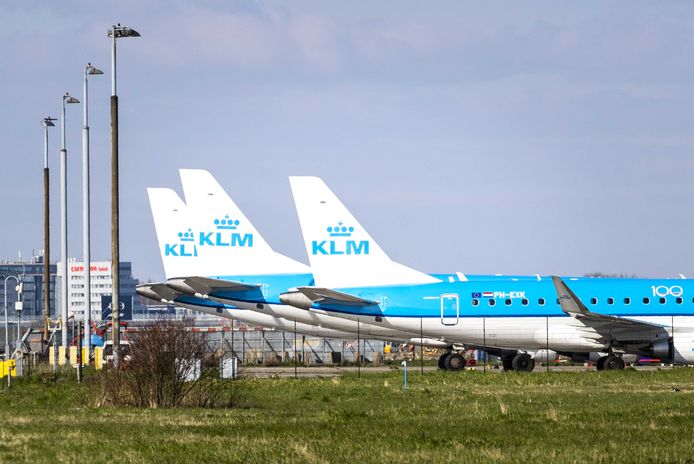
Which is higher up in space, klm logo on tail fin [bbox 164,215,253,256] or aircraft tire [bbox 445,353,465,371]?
klm logo on tail fin [bbox 164,215,253,256]

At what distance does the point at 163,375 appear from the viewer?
1170 inches

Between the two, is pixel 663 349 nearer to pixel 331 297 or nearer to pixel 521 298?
pixel 521 298

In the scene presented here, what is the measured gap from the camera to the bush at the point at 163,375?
29641 mm

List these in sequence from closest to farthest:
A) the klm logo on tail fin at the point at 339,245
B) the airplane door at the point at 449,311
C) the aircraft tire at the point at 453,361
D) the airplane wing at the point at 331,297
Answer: the airplane wing at the point at 331,297 < the airplane door at the point at 449,311 < the klm logo on tail fin at the point at 339,245 < the aircraft tire at the point at 453,361

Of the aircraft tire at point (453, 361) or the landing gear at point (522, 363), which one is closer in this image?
the aircraft tire at point (453, 361)

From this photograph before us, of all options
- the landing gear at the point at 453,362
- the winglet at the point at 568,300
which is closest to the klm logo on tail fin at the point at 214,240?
the landing gear at the point at 453,362

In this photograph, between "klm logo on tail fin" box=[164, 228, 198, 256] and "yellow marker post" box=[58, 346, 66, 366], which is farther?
"yellow marker post" box=[58, 346, 66, 366]

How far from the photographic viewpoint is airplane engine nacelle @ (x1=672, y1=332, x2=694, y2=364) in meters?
49.7

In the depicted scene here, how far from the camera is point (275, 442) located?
2122 centimetres

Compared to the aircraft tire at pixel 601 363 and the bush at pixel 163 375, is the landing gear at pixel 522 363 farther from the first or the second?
the bush at pixel 163 375

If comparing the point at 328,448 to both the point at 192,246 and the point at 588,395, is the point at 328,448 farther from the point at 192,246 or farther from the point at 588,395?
the point at 192,246

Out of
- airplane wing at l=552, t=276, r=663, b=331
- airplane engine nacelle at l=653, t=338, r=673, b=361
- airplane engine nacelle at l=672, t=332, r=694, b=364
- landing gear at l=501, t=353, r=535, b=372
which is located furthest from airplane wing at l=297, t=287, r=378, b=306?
airplane engine nacelle at l=672, t=332, r=694, b=364

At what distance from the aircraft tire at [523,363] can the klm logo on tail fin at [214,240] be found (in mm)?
11980

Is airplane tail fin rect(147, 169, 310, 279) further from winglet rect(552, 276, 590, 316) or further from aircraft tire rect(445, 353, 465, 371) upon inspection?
winglet rect(552, 276, 590, 316)
